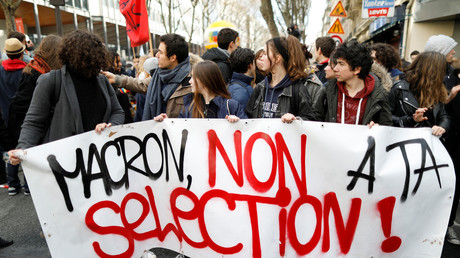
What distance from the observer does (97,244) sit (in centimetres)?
234

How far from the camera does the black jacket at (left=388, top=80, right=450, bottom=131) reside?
280 centimetres

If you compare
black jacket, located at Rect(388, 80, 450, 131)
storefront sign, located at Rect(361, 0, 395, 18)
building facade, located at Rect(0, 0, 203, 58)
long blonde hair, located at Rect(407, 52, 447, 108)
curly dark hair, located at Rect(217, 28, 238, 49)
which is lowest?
black jacket, located at Rect(388, 80, 450, 131)

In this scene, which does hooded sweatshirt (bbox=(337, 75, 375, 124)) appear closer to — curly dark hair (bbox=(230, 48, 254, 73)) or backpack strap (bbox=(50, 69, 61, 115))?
curly dark hair (bbox=(230, 48, 254, 73))

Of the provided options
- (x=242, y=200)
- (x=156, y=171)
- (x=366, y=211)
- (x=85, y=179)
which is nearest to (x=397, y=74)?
(x=366, y=211)

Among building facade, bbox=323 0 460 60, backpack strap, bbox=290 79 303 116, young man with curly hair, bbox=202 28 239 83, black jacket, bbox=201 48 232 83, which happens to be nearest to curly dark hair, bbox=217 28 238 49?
young man with curly hair, bbox=202 28 239 83

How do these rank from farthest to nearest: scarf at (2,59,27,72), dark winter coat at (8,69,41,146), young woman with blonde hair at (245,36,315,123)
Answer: scarf at (2,59,27,72) → dark winter coat at (8,69,41,146) → young woman with blonde hair at (245,36,315,123)

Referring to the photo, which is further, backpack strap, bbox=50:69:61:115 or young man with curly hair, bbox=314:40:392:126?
young man with curly hair, bbox=314:40:392:126

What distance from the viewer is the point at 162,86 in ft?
11.0

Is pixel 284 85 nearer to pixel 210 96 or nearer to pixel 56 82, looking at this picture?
pixel 210 96

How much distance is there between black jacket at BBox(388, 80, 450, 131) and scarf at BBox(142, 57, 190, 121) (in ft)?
6.15

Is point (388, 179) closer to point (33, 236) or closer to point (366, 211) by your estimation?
point (366, 211)

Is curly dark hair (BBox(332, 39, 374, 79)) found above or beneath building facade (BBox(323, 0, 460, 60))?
beneath

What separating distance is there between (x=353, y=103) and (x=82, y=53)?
2012 millimetres

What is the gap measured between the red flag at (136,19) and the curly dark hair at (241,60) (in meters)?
1.06
